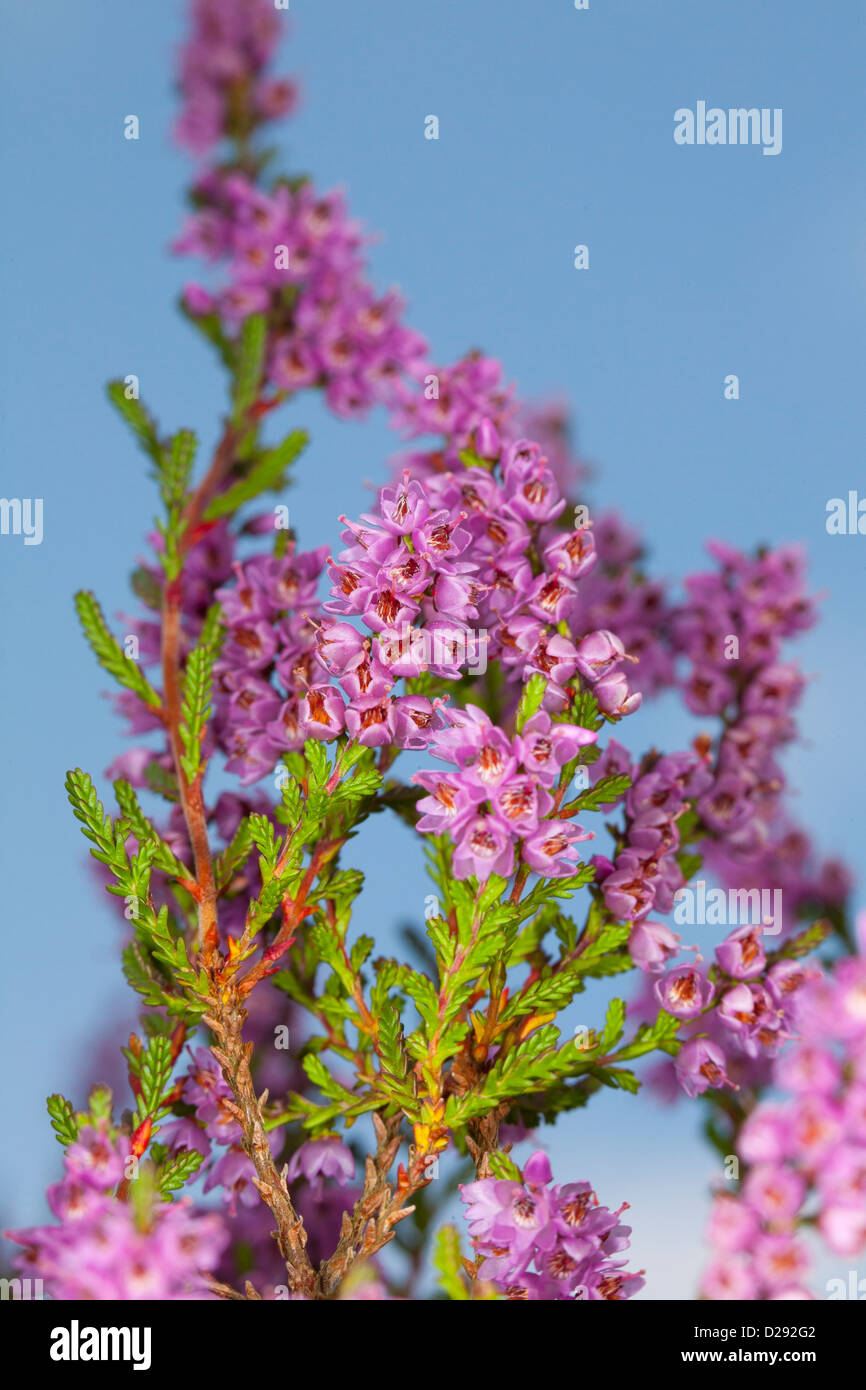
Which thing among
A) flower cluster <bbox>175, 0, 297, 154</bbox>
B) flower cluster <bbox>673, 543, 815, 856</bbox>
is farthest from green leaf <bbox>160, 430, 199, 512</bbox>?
flower cluster <bbox>175, 0, 297, 154</bbox>

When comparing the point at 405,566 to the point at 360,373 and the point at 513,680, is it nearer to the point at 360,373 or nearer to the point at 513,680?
the point at 513,680

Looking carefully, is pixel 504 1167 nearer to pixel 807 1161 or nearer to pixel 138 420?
pixel 807 1161

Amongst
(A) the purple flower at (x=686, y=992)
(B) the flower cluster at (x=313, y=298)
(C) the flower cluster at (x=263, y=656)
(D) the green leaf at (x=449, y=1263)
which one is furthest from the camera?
(B) the flower cluster at (x=313, y=298)

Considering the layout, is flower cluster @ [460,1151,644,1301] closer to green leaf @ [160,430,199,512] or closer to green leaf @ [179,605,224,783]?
green leaf @ [179,605,224,783]

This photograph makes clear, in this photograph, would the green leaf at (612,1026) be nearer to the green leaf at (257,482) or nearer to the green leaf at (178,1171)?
the green leaf at (178,1171)

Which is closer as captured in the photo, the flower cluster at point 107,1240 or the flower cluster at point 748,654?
the flower cluster at point 107,1240

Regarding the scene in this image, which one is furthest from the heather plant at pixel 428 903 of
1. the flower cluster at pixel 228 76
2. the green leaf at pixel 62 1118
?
the flower cluster at pixel 228 76

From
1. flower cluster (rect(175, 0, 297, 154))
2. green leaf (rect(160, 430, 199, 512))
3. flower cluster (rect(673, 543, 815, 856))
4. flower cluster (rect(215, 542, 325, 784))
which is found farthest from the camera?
flower cluster (rect(175, 0, 297, 154))
